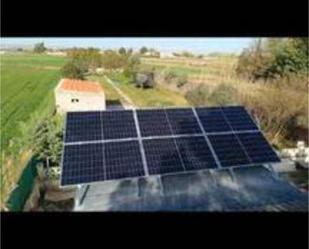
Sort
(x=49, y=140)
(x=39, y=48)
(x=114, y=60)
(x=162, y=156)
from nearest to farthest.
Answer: (x=162, y=156) → (x=39, y=48) → (x=49, y=140) → (x=114, y=60)

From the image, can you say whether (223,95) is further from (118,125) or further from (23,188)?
(23,188)

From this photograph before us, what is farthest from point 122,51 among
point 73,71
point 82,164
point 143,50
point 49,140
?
point 82,164

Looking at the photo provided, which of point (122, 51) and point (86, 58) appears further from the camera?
point (86, 58)

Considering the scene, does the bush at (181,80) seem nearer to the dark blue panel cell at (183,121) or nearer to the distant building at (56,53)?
the distant building at (56,53)

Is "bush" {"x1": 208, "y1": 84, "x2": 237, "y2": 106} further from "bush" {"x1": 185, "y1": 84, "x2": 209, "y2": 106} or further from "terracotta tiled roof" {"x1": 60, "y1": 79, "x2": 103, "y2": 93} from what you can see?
"terracotta tiled roof" {"x1": 60, "y1": 79, "x2": 103, "y2": 93}

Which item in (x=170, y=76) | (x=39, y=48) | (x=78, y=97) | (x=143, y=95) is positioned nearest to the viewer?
(x=39, y=48)
